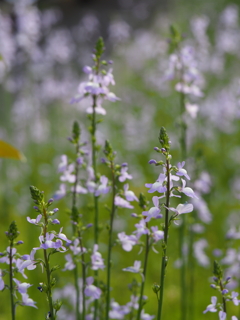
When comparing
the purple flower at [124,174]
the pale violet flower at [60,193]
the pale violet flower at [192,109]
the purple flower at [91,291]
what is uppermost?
the pale violet flower at [192,109]

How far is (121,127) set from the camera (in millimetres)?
8562

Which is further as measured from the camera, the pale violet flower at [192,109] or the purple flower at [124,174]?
the pale violet flower at [192,109]

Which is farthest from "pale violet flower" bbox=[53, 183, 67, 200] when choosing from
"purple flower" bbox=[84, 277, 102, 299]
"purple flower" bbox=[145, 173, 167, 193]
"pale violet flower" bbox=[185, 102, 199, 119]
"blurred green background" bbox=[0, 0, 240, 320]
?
"pale violet flower" bbox=[185, 102, 199, 119]

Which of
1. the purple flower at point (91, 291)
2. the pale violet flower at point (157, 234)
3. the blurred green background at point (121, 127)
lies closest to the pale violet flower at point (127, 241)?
the pale violet flower at point (157, 234)

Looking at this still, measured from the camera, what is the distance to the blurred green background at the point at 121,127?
15.3ft

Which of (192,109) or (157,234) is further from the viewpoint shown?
(192,109)

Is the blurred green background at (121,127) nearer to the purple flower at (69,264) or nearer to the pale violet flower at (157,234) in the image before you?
the purple flower at (69,264)

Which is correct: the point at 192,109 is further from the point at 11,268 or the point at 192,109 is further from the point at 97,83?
the point at 11,268

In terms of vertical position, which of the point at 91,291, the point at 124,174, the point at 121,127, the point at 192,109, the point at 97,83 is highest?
the point at 121,127

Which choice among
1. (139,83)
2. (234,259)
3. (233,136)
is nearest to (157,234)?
(234,259)

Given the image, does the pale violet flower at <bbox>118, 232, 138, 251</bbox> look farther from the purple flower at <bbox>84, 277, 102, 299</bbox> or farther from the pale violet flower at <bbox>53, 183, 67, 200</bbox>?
the pale violet flower at <bbox>53, 183, 67, 200</bbox>

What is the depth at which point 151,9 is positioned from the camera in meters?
19.3

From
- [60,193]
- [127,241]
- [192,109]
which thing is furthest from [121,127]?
A: [127,241]

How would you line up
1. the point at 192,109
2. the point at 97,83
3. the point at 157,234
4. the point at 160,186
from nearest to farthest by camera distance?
the point at 160,186
the point at 157,234
the point at 97,83
the point at 192,109
